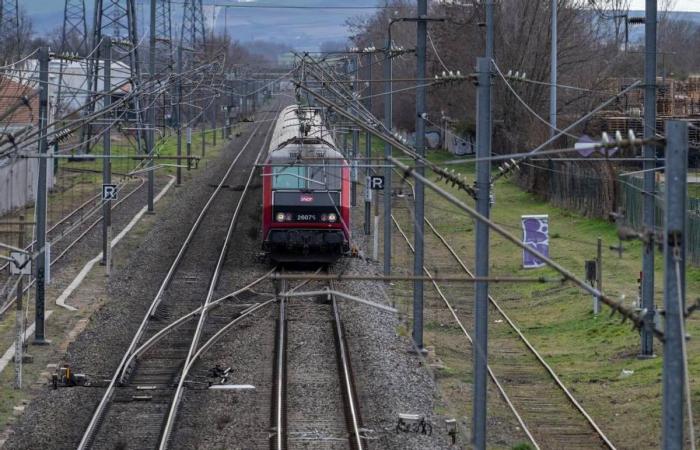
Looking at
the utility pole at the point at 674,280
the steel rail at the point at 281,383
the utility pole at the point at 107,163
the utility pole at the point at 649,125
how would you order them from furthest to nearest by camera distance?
the utility pole at the point at 107,163
the utility pole at the point at 649,125
the steel rail at the point at 281,383
the utility pole at the point at 674,280

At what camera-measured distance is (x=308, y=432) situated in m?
12.6

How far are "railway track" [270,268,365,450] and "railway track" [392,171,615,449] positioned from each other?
1897 millimetres

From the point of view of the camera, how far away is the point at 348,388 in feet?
46.4

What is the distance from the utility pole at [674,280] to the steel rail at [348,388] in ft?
19.2

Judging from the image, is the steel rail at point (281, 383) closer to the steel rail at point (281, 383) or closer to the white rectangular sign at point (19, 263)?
the steel rail at point (281, 383)

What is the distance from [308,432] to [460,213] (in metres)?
21.0

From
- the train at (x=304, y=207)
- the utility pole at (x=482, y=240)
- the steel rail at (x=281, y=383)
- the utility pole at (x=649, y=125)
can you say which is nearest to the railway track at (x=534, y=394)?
the utility pole at (x=649, y=125)

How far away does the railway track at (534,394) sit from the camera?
12.9 meters

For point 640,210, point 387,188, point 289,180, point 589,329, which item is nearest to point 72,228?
point 289,180

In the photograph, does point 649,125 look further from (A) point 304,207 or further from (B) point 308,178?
(A) point 304,207

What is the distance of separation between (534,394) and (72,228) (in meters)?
17.2

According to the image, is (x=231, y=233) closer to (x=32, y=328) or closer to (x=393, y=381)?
(x=32, y=328)

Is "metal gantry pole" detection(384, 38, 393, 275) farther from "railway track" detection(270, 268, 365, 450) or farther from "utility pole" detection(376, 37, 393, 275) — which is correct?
"railway track" detection(270, 268, 365, 450)

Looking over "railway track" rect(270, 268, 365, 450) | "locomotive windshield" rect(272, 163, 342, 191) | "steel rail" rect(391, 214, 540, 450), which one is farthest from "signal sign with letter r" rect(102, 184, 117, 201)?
"steel rail" rect(391, 214, 540, 450)
